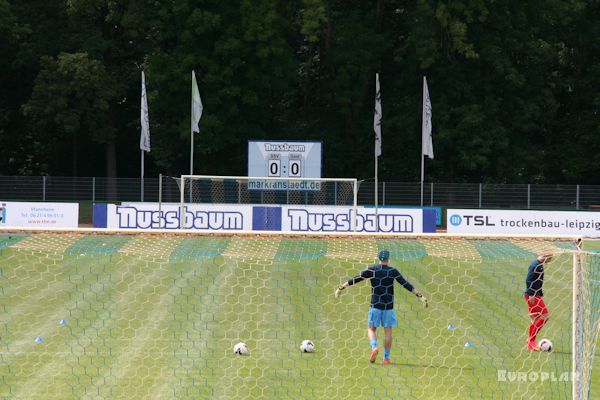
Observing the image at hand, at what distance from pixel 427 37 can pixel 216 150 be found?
11.6m

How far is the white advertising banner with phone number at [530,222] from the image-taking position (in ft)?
118

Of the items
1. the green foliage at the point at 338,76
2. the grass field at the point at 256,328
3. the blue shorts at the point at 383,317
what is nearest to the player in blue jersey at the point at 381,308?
the blue shorts at the point at 383,317

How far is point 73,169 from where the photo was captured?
54.9 metres

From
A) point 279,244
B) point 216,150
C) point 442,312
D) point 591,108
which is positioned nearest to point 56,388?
point 442,312

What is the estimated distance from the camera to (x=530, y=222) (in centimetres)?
3612

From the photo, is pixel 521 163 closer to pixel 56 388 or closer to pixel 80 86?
pixel 80 86

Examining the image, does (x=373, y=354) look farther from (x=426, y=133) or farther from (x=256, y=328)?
(x=426, y=133)

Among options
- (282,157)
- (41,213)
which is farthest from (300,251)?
(41,213)

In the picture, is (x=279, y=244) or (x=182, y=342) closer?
(x=182, y=342)

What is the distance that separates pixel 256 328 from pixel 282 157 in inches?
828

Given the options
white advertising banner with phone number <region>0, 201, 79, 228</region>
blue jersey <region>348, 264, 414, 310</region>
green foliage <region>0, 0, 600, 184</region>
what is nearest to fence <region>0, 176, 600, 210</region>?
green foliage <region>0, 0, 600, 184</region>

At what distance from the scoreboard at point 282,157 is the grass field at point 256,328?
1104cm

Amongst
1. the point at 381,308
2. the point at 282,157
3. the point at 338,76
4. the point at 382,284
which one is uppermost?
the point at 338,76

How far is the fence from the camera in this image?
43094mm
